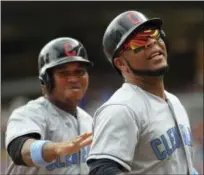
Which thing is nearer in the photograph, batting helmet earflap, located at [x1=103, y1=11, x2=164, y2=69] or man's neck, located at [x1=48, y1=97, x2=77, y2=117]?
batting helmet earflap, located at [x1=103, y1=11, x2=164, y2=69]

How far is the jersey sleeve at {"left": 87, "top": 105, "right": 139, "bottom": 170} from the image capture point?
299 centimetres

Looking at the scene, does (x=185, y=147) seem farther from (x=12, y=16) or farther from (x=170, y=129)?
(x=12, y=16)

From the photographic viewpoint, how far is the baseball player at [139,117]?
301cm

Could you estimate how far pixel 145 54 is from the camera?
10.7 ft

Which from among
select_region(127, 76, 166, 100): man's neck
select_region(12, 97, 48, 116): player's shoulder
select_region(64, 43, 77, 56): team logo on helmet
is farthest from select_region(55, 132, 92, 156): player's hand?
select_region(64, 43, 77, 56): team logo on helmet

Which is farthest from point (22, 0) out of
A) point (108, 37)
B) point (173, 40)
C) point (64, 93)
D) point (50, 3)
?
point (108, 37)

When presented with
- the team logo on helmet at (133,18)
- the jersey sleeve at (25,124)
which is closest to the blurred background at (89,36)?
the jersey sleeve at (25,124)

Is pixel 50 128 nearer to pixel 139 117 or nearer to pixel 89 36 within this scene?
pixel 139 117

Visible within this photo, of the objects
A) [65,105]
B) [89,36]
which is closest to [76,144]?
[65,105]

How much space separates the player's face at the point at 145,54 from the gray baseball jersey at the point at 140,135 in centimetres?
12

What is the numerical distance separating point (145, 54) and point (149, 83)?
Answer: 0.54 ft

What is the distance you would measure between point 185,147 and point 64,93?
1429mm

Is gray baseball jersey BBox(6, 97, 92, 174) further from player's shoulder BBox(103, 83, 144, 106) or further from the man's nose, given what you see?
the man's nose

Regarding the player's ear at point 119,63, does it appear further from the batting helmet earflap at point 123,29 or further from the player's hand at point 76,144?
the player's hand at point 76,144
